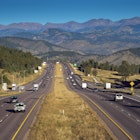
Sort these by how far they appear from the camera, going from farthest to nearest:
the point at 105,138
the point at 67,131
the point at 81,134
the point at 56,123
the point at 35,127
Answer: the point at 56,123 < the point at 35,127 < the point at 67,131 < the point at 81,134 < the point at 105,138

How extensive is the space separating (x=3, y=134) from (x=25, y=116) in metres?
16.4

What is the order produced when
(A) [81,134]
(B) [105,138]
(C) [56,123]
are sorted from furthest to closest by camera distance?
1. (C) [56,123]
2. (A) [81,134]
3. (B) [105,138]

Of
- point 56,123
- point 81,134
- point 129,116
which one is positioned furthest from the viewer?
point 129,116

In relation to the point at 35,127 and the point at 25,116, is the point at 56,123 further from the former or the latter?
the point at 25,116

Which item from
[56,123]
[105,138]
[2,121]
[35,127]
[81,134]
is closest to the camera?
[105,138]

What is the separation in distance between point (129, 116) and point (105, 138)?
19.3 meters

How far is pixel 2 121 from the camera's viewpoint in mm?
51281

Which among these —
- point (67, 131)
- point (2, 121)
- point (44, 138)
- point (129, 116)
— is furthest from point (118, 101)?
point (44, 138)

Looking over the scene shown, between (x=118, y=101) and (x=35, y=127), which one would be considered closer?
(x=35, y=127)

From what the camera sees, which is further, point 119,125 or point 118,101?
point 118,101

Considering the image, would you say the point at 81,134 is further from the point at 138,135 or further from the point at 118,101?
the point at 118,101

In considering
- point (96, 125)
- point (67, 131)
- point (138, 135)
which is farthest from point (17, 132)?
point (138, 135)

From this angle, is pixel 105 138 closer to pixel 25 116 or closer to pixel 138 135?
pixel 138 135

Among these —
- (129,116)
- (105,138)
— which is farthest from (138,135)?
(129,116)
